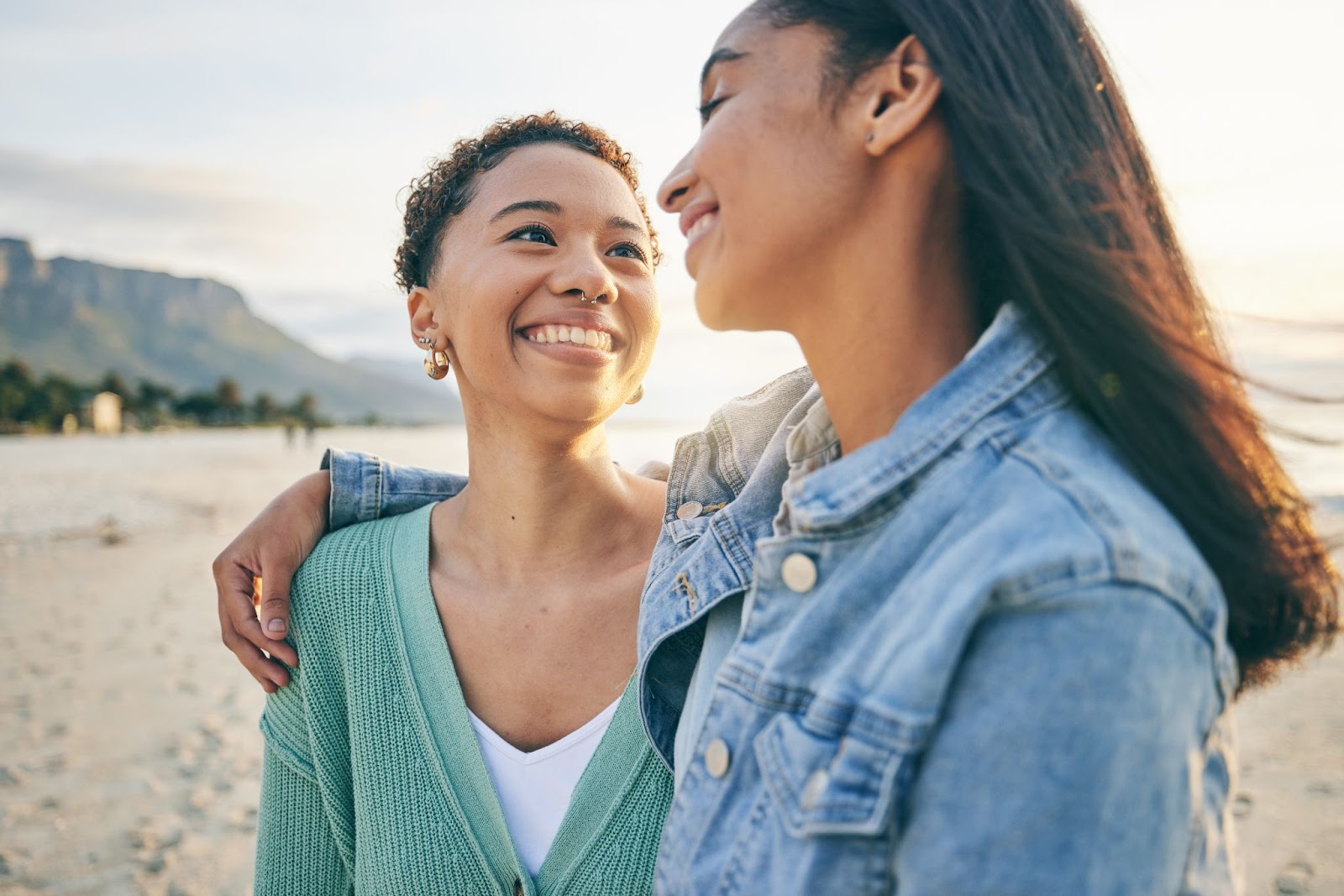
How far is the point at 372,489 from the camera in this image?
9.46ft

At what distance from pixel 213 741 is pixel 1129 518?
6.89 metres

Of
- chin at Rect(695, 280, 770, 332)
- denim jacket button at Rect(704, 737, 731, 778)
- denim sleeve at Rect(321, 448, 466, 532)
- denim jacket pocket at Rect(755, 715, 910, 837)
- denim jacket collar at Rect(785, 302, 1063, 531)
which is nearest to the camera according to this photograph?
denim jacket pocket at Rect(755, 715, 910, 837)

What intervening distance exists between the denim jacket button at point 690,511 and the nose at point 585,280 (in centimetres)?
73

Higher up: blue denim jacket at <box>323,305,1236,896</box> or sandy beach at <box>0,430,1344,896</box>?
blue denim jacket at <box>323,305,1236,896</box>

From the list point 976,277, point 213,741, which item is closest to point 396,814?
point 976,277

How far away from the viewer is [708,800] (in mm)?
1459

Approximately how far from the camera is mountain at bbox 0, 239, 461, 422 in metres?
140

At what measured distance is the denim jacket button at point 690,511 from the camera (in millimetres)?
2160

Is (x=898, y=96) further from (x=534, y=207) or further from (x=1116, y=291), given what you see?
(x=534, y=207)

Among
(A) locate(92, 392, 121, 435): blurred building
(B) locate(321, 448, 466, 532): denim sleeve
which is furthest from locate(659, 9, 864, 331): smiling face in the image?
(A) locate(92, 392, 121, 435): blurred building

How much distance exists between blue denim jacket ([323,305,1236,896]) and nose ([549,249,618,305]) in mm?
1197

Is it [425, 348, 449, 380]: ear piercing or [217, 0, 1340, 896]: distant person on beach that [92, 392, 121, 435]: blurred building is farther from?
[217, 0, 1340, 896]: distant person on beach

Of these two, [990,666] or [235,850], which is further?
[235,850]

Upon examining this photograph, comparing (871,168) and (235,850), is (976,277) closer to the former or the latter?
(871,168)
